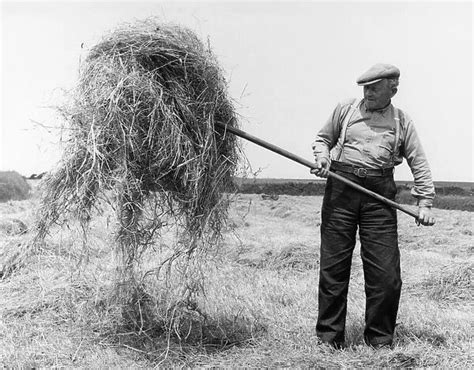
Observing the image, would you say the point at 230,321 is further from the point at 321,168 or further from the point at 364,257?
the point at 321,168

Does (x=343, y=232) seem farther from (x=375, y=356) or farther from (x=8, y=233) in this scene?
(x=8, y=233)

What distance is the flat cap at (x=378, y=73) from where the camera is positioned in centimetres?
409

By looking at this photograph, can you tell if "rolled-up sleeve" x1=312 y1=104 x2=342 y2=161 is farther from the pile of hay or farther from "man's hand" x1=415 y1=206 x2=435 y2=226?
the pile of hay

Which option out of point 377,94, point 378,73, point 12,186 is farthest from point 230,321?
point 12,186

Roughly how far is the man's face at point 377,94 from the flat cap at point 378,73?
0.10 feet

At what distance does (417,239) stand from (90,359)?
321 inches

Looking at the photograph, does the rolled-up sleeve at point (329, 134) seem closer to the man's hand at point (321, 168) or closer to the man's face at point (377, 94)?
the man's hand at point (321, 168)

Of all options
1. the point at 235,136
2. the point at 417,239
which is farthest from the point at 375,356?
the point at 417,239

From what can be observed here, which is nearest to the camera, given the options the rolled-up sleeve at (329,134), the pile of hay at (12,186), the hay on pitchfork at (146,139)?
the hay on pitchfork at (146,139)

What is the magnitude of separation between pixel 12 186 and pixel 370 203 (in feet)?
67.4

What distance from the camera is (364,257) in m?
4.23

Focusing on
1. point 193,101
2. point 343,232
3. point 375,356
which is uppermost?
point 193,101

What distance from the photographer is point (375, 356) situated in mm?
3951

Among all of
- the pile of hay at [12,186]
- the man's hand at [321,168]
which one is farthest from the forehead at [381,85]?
the pile of hay at [12,186]
